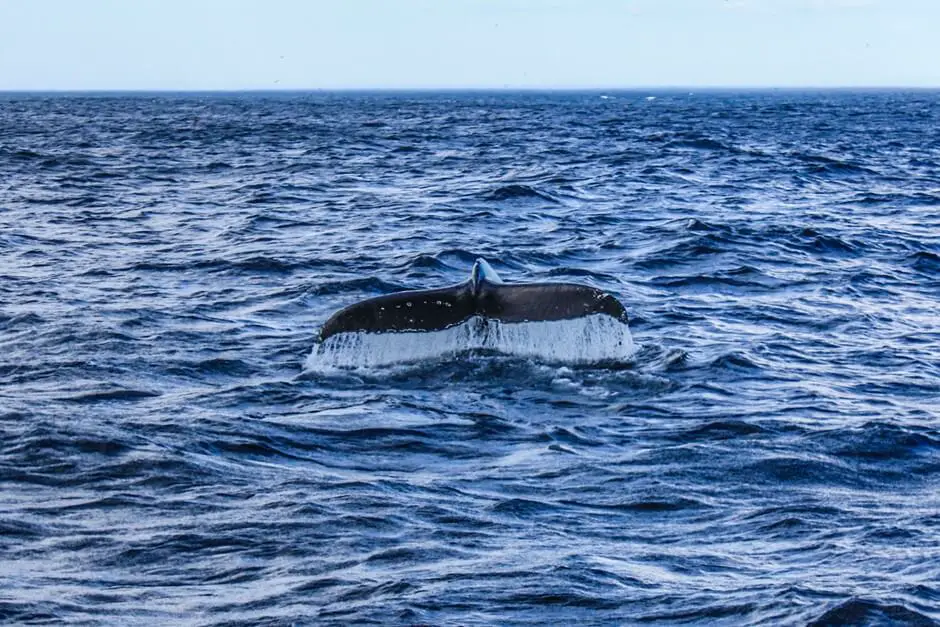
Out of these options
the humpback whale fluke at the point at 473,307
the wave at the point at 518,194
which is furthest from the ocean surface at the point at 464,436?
the wave at the point at 518,194

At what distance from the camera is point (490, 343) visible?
37.6 feet

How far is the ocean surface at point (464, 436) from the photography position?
6.69m

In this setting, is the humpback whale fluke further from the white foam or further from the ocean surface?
the ocean surface

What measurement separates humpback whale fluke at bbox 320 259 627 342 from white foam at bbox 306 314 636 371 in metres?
0.07

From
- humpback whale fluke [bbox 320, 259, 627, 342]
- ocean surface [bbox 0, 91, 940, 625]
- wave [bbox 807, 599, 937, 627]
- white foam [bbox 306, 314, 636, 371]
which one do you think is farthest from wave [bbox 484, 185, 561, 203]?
wave [bbox 807, 599, 937, 627]

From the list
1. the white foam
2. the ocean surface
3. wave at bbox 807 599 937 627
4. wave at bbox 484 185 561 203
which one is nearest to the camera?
wave at bbox 807 599 937 627

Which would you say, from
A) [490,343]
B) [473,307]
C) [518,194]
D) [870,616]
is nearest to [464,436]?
[473,307]

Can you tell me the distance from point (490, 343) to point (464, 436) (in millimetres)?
1731

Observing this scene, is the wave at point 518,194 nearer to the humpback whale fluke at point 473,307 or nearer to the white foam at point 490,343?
the white foam at point 490,343

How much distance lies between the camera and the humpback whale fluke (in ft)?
35.2

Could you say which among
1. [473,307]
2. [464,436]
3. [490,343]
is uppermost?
[473,307]

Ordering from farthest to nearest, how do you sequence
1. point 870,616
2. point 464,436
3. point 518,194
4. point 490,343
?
point 518,194
point 490,343
point 464,436
point 870,616

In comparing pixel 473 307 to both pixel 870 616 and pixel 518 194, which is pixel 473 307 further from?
pixel 518 194

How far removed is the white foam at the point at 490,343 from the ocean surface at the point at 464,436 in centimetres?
10
